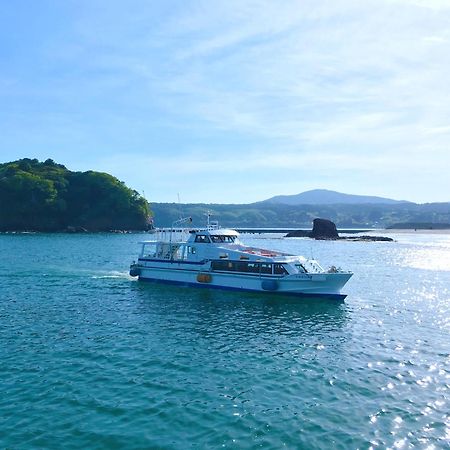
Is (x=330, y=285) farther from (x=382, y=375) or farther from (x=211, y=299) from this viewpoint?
(x=382, y=375)

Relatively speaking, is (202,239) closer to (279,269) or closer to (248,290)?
(248,290)

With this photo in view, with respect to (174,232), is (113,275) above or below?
below

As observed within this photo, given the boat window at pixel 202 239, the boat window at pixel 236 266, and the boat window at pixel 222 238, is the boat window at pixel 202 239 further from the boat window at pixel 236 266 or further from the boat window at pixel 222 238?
the boat window at pixel 236 266

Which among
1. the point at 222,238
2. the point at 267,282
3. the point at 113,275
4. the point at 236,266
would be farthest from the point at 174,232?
the point at 267,282

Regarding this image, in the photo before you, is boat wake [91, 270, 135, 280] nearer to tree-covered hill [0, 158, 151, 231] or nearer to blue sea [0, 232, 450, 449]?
blue sea [0, 232, 450, 449]

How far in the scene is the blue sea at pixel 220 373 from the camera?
16.0 metres

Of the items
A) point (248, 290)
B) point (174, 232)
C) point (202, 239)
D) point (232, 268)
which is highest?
point (174, 232)

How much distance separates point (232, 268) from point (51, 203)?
154434 mm

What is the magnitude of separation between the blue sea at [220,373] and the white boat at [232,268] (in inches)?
73.3

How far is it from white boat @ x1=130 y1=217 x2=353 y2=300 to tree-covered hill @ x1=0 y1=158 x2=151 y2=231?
142664 mm

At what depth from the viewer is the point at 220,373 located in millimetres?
22141

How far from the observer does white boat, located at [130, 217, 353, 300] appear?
1695 inches

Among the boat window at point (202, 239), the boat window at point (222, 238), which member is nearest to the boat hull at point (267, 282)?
the boat window at point (202, 239)

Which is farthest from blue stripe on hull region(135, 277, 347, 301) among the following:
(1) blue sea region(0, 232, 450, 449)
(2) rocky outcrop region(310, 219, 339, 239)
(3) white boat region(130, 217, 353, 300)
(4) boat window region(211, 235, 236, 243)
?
(2) rocky outcrop region(310, 219, 339, 239)
